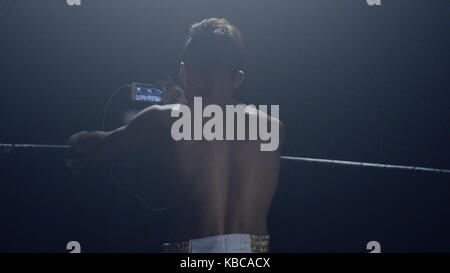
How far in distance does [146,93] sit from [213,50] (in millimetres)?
939

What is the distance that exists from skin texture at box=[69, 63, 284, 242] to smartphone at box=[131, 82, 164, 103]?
84 centimetres

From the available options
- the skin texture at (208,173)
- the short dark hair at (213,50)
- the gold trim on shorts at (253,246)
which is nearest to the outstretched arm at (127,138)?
the skin texture at (208,173)

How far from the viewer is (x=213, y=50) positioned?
151cm

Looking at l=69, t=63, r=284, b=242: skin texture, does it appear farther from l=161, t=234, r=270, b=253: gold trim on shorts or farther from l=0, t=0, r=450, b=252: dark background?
l=0, t=0, r=450, b=252: dark background

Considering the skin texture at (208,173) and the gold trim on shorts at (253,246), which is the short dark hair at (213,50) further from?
the gold trim on shorts at (253,246)

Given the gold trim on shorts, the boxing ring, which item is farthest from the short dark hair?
the boxing ring

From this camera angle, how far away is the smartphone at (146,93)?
233 cm

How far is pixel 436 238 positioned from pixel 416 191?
0.27m

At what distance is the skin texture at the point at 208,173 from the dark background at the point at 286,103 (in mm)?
640

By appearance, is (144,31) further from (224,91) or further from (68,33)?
(224,91)

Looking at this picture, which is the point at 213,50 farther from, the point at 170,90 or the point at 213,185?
the point at 170,90

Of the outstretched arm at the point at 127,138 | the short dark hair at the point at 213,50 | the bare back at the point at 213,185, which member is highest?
the short dark hair at the point at 213,50

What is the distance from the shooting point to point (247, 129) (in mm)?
1478

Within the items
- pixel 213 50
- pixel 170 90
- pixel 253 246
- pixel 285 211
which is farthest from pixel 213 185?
pixel 285 211
